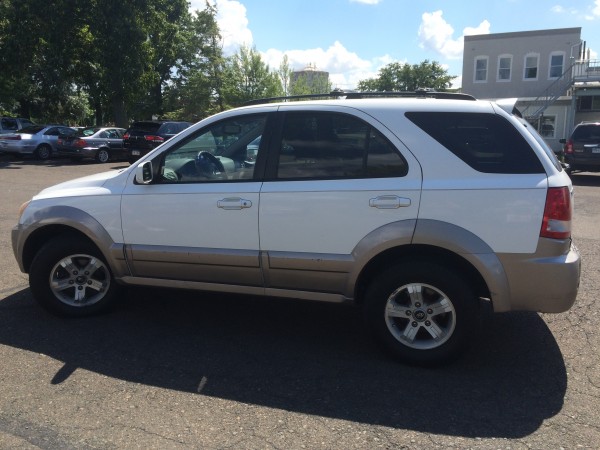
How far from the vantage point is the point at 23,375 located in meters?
3.72

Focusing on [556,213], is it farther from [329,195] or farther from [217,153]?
[217,153]

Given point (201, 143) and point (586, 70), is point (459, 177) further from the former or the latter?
point (586, 70)

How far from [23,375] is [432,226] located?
3.03 meters

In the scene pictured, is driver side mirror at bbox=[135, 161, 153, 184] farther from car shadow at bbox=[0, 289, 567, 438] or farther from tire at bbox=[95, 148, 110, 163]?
tire at bbox=[95, 148, 110, 163]

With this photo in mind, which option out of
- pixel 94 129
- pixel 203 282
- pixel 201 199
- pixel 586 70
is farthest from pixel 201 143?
pixel 586 70

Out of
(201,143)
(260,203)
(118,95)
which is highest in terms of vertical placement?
(118,95)

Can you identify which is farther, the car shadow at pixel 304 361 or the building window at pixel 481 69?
the building window at pixel 481 69

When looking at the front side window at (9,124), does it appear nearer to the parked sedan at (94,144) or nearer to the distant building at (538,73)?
the parked sedan at (94,144)

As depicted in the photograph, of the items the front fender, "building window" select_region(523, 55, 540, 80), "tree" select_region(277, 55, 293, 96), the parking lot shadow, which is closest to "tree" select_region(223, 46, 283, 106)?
"tree" select_region(277, 55, 293, 96)

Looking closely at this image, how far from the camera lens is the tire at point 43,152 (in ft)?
74.4

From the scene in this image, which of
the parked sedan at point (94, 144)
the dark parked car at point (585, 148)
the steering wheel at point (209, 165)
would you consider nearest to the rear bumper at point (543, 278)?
the steering wheel at point (209, 165)

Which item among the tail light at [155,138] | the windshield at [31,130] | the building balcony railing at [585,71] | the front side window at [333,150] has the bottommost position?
the front side window at [333,150]

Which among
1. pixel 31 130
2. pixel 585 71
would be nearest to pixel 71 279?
pixel 31 130

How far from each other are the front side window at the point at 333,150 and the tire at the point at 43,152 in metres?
21.7
